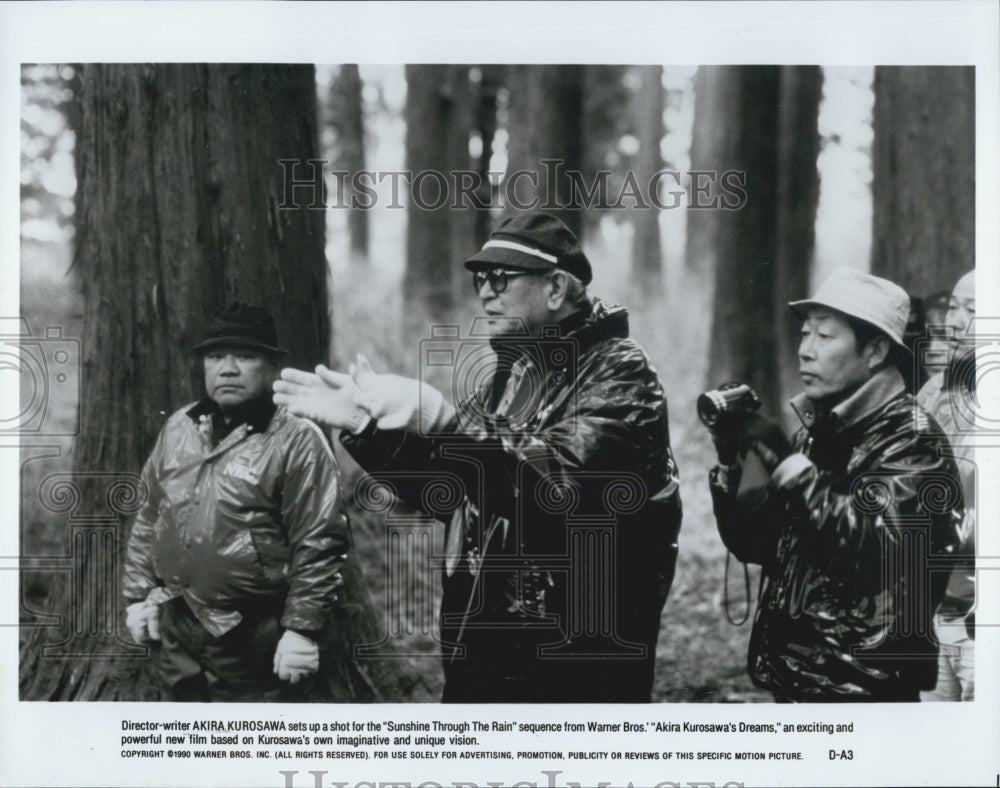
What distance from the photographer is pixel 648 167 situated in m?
4.53

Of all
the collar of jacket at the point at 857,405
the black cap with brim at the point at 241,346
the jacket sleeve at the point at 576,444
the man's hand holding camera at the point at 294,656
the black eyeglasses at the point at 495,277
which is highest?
the black eyeglasses at the point at 495,277

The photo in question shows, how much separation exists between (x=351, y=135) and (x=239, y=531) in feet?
6.45

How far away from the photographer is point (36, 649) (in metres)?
4.58

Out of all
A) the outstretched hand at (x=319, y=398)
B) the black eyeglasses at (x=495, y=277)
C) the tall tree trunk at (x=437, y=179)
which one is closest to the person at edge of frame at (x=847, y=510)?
the black eyeglasses at (x=495, y=277)

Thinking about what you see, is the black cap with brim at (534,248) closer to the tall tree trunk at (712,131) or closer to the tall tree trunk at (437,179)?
the tall tree trunk at (437,179)

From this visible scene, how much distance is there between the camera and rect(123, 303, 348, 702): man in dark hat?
14.6ft

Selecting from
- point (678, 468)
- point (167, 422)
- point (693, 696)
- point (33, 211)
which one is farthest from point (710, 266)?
point (33, 211)

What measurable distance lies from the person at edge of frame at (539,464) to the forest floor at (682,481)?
0.09 meters

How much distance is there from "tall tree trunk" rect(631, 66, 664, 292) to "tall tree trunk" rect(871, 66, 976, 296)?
1.07 metres

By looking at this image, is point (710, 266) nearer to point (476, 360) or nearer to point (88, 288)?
point (476, 360)

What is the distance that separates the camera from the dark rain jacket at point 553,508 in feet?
14.5

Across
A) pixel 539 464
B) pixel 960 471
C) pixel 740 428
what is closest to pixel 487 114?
pixel 539 464

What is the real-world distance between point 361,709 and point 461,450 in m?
1.37

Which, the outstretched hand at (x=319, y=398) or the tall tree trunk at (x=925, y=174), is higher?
the tall tree trunk at (x=925, y=174)
